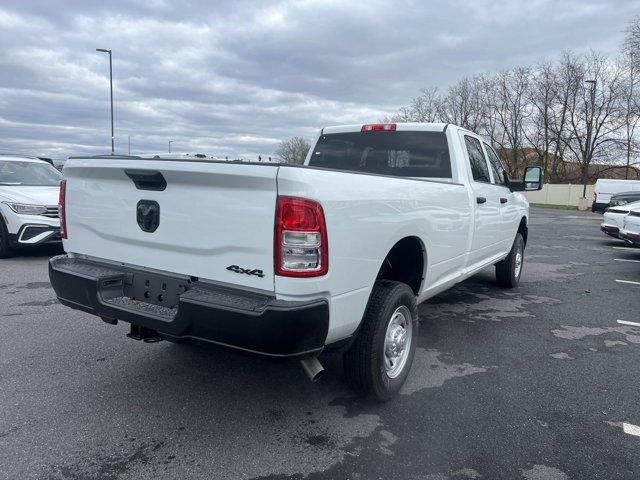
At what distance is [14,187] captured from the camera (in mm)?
8562

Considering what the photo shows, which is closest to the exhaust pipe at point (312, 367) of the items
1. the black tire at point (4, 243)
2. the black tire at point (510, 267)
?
the black tire at point (510, 267)

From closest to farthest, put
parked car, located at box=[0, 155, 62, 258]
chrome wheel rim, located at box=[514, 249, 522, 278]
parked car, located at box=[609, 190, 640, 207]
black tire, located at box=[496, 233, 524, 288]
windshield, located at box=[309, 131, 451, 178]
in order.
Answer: windshield, located at box=[309, 131, 451, 178] < black tire, located at box=[496, 233, 524, 288] < chrome wheel rim, located at box=[514, 249, 522, 278] < parked car, located at box=[0, 155, 62, 258] < parked car, located at box=[609, 190, 640, 207]

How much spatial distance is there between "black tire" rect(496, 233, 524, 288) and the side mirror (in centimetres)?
88

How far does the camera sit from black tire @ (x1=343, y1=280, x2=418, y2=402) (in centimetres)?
308

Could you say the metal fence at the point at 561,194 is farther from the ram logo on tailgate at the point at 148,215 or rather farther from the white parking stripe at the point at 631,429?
the ram logo on tailgate at the point at 148,215

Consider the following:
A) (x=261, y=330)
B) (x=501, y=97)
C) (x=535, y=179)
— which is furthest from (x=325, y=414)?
(x=501, y=97)

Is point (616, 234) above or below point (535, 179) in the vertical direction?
below

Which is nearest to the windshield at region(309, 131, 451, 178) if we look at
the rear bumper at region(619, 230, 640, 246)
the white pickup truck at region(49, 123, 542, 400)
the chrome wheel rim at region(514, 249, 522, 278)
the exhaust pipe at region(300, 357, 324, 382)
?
the white pickup truck at region(49, 123, 542, 400)

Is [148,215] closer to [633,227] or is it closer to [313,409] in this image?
[313,409]

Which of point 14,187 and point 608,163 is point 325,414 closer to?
point 14,187

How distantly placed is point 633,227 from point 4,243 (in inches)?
458

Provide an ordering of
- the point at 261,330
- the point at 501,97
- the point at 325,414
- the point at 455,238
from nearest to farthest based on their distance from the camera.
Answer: the point at 261,330 → the point at 325,414 → the point at 455,238 → the point at 501,97

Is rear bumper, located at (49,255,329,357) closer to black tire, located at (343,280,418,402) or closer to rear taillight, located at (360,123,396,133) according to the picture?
black tire, located at (343,280,418,402)

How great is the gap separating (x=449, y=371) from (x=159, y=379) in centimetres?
229
